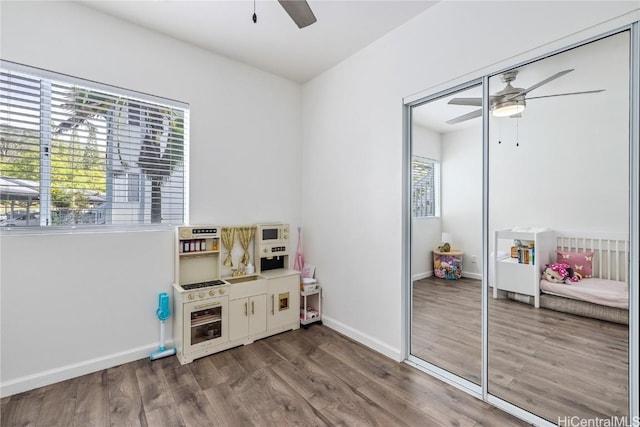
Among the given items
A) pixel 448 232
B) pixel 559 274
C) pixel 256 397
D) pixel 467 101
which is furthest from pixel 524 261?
pixel 256 397

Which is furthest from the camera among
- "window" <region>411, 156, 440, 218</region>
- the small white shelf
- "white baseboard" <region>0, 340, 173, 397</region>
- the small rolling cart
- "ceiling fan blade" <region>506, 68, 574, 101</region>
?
the small rolling cart

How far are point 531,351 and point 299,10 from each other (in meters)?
2.64

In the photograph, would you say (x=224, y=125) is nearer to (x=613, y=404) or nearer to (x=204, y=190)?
(x=204, y=190)

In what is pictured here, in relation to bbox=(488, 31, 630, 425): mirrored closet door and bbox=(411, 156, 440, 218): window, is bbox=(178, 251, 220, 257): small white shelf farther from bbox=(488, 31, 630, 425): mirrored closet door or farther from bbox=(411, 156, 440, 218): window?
bbox=(488, 31, 630, 425): mirrored closet door

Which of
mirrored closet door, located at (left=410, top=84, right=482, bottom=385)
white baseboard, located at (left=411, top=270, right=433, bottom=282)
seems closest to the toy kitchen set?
white baseboard, located at (left=411, top=270, right=433, bottom=282)

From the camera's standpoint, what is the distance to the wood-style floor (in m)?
1.64

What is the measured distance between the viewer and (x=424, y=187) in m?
2.57

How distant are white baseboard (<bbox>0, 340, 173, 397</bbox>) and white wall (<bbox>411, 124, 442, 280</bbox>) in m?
2.55

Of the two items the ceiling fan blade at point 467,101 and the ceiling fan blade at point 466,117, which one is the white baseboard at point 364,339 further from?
the ceiling fan blade at point 467,101

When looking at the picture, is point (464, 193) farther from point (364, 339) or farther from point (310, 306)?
point (310, 306)

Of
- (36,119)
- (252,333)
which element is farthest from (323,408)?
(36,119)

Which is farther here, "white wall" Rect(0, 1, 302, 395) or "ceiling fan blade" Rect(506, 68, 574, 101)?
"white wall" Rect(0, 1, 302, 395)

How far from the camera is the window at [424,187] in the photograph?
8.26 ft

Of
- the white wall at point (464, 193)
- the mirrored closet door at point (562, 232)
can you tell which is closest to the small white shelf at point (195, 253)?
the white wall at point (464, 193)
